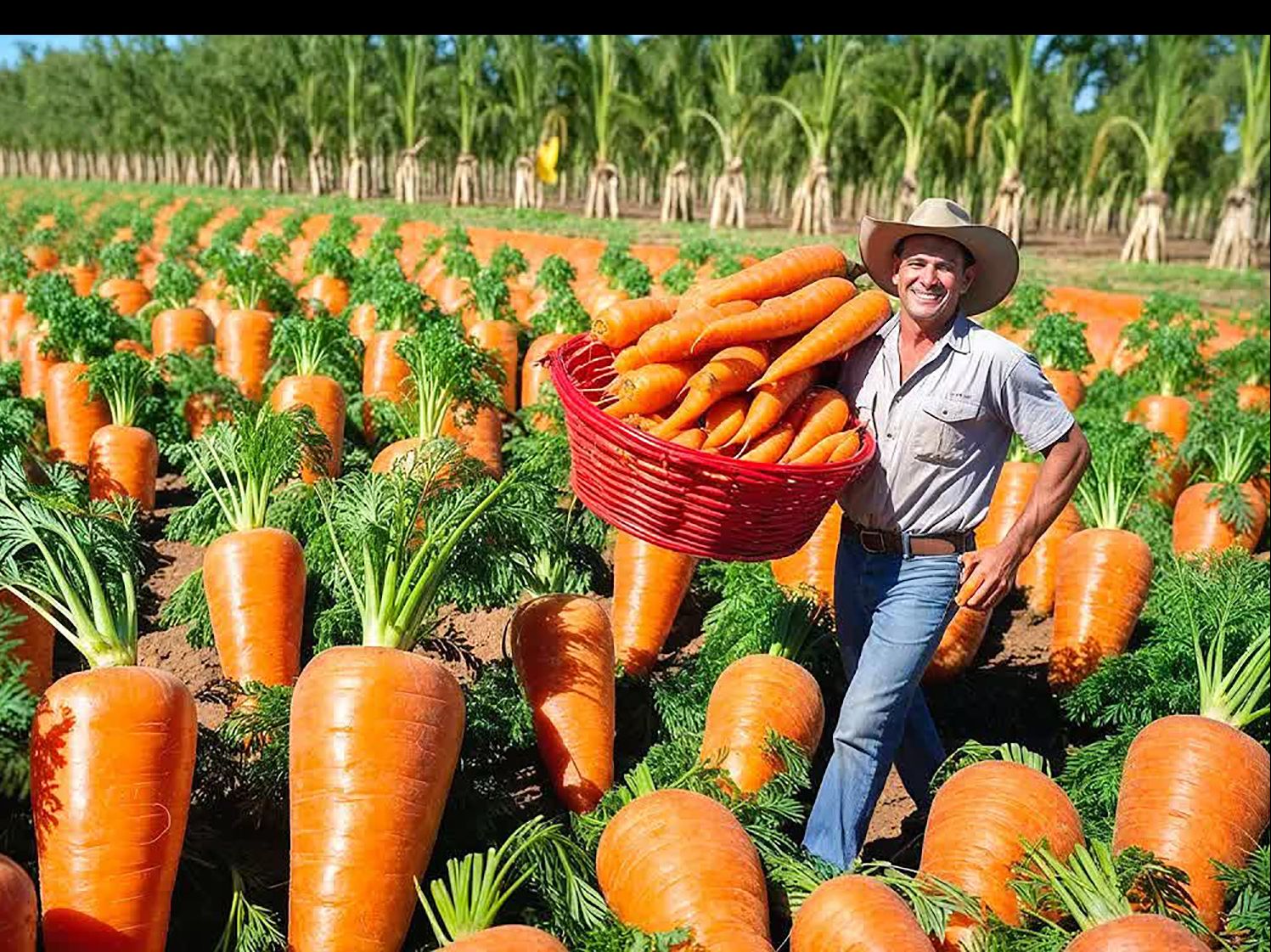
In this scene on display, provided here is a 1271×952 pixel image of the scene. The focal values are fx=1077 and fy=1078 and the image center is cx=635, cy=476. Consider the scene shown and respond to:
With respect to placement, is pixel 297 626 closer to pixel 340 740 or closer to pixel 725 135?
pixel 340 740

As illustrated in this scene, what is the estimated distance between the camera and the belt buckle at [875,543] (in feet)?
10.0

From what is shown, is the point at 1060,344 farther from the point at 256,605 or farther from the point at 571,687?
the point at 256,605

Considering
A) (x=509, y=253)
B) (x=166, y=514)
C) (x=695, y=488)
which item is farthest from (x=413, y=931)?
(x=509, y=253)

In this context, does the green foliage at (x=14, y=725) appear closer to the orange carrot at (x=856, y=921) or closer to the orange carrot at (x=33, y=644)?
the orange carrot at (x=33, y=644)

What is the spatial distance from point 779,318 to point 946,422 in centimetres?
54

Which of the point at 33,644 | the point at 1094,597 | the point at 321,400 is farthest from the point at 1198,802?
the point at 321,400

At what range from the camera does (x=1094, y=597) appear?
186 inches

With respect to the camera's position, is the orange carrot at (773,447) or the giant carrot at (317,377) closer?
the orange carrot at (773,447)

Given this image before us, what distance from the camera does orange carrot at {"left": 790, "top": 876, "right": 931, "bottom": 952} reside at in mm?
2430

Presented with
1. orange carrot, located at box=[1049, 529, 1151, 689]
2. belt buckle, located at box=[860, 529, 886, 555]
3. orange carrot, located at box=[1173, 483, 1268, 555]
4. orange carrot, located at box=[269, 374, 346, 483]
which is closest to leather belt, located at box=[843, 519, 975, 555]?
belt buckle, located at box=[860, 529, 886, 555]

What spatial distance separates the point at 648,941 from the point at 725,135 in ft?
88.4

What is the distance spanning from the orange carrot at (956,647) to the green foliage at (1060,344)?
12.1ft

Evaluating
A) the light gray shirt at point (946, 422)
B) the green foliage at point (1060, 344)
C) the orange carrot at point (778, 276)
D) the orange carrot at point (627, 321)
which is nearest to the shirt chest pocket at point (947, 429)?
the light gray shirt at point (946, 422)

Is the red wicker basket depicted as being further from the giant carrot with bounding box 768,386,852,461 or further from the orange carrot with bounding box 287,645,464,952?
the orange carrot with bounding box 287,645,464,952
